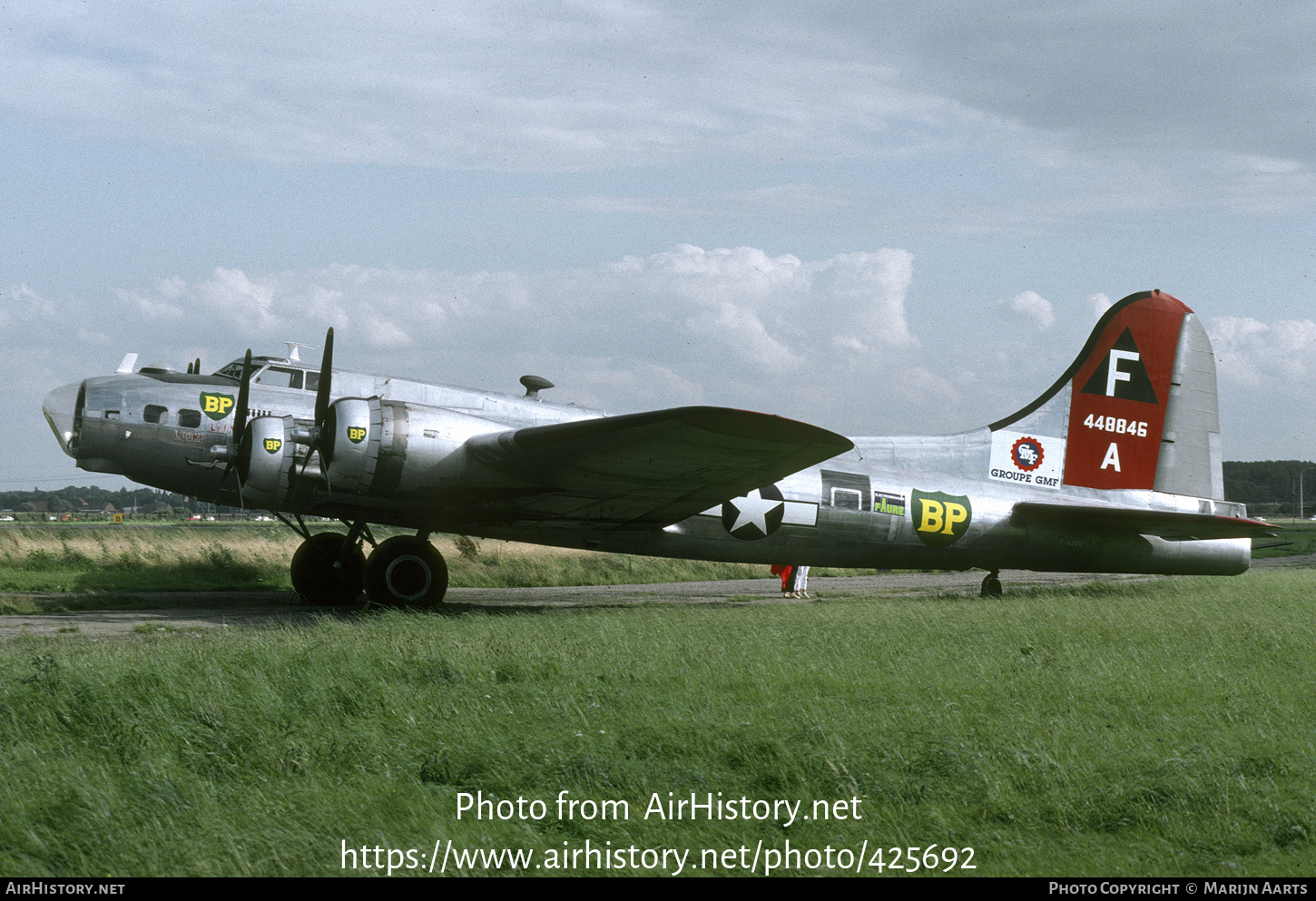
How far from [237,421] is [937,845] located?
11.7 meters

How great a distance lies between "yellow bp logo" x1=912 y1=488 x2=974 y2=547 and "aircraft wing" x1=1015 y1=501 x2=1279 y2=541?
1.18 meters

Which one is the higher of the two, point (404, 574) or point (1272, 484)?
point (1272, 484)

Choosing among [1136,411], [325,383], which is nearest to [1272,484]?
[1136,411]

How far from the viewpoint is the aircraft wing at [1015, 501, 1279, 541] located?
17156mm

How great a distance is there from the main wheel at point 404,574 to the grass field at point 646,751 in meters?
4.09

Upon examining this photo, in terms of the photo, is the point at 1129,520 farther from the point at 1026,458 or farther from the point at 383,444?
the point at 383,444

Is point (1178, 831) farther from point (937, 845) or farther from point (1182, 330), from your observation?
point (1182, 330)

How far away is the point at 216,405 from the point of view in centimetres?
1456

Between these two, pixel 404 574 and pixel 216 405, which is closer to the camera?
pixel 404 574

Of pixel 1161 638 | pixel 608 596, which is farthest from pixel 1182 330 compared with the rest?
pixel 608 596

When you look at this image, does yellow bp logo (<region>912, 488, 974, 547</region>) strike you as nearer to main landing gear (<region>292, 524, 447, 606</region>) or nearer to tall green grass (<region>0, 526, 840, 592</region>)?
tall green grass (<region>0, 526, 840, 592</region>)

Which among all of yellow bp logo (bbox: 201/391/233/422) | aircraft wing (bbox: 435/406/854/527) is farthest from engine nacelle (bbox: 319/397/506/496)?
yellow bp logo (bbox: 201/391/233/422)

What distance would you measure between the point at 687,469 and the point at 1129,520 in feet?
29.2

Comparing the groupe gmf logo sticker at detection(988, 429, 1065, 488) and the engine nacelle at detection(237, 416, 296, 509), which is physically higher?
the groupe gmf logo sticker at detection(988, 429, 1065, 488)
